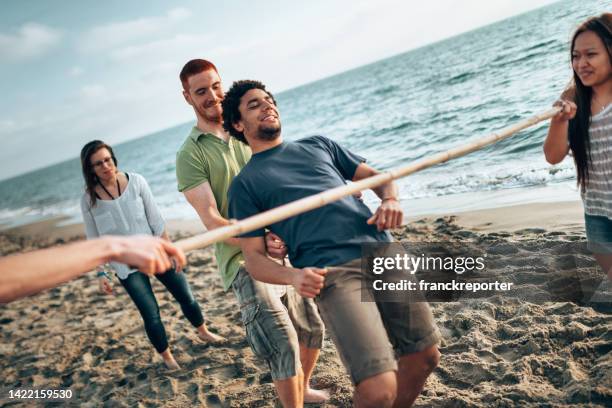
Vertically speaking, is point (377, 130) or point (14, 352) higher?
point (377, 130)

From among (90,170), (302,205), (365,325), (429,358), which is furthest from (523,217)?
(90,170)

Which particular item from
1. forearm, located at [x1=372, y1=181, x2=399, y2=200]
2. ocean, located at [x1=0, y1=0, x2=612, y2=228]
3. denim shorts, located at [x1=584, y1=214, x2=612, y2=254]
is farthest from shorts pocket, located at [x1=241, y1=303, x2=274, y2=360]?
ocean, located at [x1=0, y1=0, x2=612, y2=228]

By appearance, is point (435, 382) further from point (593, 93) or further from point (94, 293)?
point (94, 293)

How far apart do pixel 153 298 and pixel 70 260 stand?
9.48 ft

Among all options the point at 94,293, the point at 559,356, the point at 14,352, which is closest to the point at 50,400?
the point at 14,352

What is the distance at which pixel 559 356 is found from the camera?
10.8ft

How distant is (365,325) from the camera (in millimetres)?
2395

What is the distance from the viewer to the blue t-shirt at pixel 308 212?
2.58 metres

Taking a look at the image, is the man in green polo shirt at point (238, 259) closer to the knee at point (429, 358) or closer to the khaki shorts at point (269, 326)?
the khaki shorts at point (269, 326)

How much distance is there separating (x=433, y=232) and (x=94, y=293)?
587cm

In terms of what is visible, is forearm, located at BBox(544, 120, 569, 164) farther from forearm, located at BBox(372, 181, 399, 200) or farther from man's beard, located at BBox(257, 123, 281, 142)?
man's beard, located at BBox(257, 123, 281, 142)

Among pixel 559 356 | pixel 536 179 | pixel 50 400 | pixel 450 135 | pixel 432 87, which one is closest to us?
pixel 559 356

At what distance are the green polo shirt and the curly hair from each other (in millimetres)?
217

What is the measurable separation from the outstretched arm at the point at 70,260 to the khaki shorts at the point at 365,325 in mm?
935
